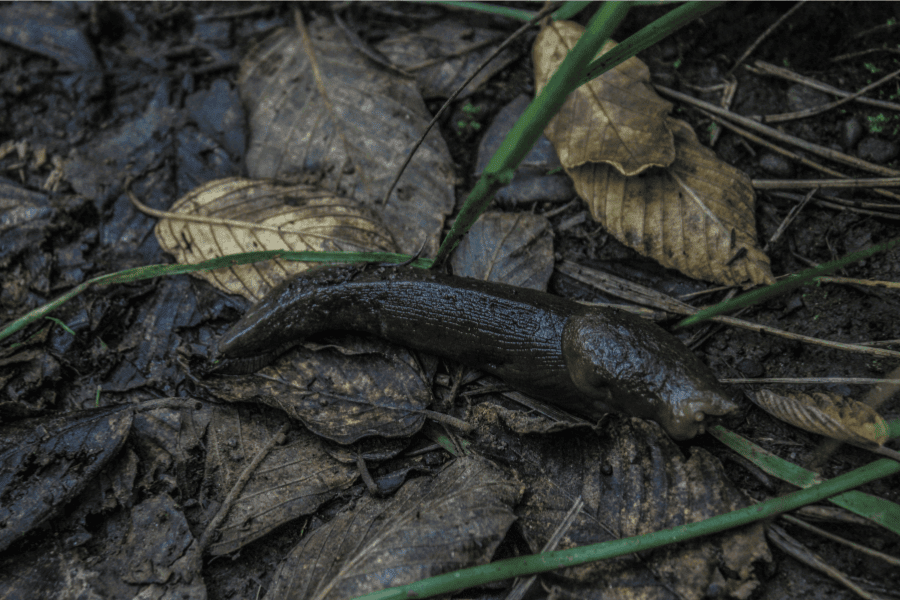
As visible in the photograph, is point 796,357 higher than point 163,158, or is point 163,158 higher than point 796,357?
point 163,158

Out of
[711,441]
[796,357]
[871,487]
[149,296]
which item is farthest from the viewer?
[149,296]

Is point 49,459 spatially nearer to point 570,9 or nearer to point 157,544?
point 157,544

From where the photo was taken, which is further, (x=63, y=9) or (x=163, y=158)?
(x=63, y=9)

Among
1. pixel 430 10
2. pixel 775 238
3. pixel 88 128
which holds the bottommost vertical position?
pixel 775 238

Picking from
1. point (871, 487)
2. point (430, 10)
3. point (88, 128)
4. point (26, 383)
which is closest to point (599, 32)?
point (871, 487)

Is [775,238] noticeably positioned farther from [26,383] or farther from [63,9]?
[63,9]

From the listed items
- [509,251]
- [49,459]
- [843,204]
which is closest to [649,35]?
[509,251]

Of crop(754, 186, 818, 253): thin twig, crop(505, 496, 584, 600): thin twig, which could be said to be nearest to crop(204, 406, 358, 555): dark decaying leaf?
crop(505, 496, 584, 600): thin twig
